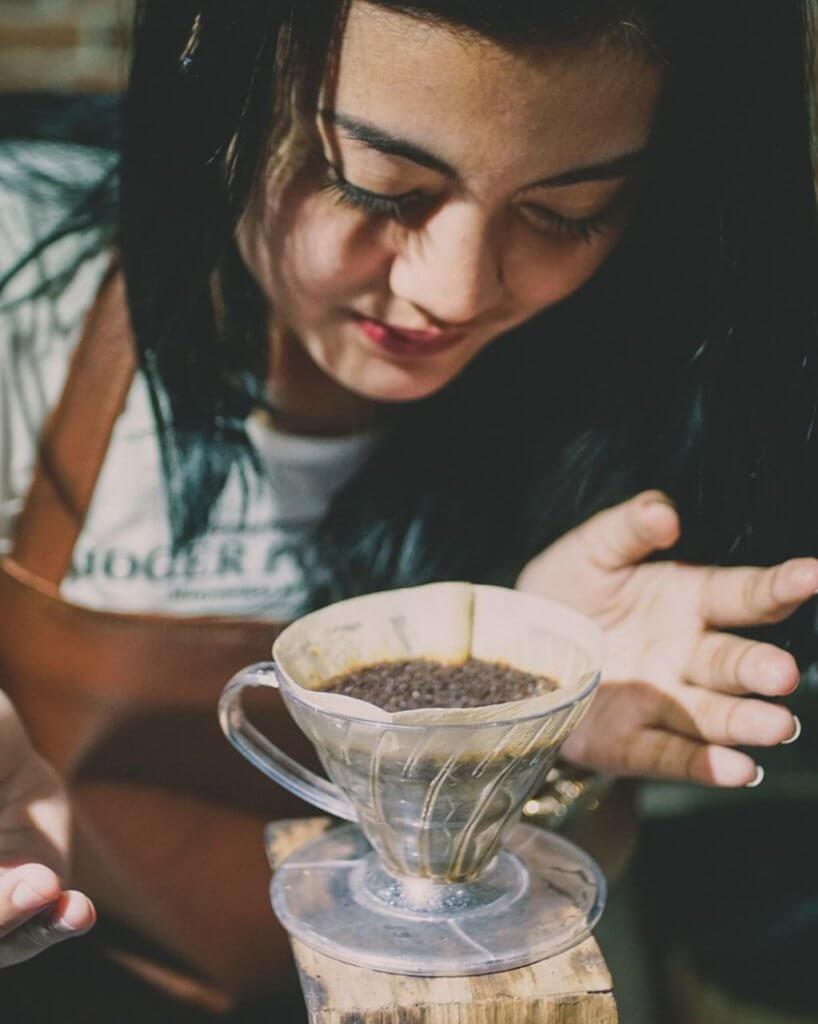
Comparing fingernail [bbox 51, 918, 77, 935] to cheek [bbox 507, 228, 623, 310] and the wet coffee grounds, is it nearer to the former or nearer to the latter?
the wet coffee grounds

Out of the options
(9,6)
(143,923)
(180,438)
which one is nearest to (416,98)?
(180,438)

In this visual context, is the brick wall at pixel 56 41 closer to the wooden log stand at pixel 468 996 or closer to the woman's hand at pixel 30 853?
the woman's hand at pixel 30 853

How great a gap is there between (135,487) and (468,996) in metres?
0.77

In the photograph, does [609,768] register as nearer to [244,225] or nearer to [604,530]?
[604,530]

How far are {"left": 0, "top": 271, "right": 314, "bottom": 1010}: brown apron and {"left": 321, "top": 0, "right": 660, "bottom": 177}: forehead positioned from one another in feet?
1.60

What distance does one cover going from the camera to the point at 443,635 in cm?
85

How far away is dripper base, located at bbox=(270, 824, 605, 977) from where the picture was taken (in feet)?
2.34

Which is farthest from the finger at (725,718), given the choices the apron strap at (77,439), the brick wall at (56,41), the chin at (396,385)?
the brick wall at (56,41)

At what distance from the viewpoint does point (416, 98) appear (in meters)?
0.82

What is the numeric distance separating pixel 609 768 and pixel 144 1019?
49 cm

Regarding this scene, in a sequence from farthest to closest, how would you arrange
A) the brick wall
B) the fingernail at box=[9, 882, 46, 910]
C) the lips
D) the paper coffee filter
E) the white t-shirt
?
1. the brick wall
2. the white t-shirt
3. the lips
4. the paper coffee filter
5. the fingernail at box=[9, 882, 46, 910]

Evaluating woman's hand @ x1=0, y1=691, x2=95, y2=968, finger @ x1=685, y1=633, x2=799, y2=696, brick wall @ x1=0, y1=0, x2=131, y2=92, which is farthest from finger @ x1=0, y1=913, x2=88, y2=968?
brick wall @ x1=0, y1=0, x2=131, y2=92

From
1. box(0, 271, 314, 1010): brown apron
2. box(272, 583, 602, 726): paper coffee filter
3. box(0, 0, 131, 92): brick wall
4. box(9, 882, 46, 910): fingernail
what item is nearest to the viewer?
box(9, 882, 46, 910): fingernail

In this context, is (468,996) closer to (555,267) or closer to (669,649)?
(669,649)
